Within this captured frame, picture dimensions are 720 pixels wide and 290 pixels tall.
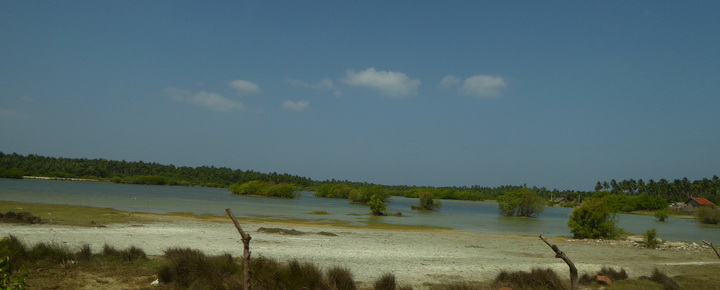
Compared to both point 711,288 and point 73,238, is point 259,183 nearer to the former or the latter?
point 73,238

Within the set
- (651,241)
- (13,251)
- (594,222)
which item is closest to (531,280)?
(13,251)

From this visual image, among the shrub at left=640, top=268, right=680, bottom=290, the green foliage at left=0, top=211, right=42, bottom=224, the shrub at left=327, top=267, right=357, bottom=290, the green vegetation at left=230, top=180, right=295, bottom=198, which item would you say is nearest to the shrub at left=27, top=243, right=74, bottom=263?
the shrub at left=327, top=267, right=357, bottom=290

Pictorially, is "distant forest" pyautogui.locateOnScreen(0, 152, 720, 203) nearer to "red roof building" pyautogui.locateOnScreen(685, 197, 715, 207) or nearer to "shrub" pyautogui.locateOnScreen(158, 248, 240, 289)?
"red roof building" pyautogui.locateOnScreen(685, 197, 715, 207)

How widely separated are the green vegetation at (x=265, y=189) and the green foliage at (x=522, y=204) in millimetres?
54040

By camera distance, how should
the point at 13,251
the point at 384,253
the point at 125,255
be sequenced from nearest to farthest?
the point at 13,251
the point at 125,255
the point at 384,253

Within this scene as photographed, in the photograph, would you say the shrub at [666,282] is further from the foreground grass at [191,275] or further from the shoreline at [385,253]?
the shoreline at [385,253]

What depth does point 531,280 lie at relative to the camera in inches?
516

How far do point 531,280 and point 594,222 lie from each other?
27232mm

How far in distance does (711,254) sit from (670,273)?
40.1ft

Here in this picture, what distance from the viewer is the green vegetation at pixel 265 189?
366 ft

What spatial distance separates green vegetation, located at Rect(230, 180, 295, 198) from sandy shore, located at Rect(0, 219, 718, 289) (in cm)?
8554

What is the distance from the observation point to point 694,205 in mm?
102562

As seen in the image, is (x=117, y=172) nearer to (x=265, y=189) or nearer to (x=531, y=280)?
(x=265, y=189)

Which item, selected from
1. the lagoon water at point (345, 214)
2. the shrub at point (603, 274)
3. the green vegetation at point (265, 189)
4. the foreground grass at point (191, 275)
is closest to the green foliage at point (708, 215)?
the lagoon water at point (345, 214)
